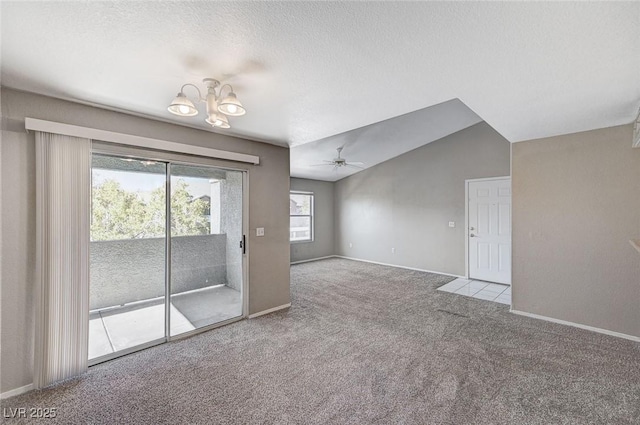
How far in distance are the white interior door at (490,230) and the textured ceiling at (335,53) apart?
2740mm

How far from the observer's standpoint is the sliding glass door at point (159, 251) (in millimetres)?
2693

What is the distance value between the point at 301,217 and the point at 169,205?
16.1ft

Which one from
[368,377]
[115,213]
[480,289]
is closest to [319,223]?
[480,289]

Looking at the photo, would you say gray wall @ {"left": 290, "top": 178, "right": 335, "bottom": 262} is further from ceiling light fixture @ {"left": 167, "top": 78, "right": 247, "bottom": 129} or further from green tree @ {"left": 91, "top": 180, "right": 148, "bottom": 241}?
ceiling light fixture @ {"left": 167, "top": 78, "right": 247, "bottom": 129}

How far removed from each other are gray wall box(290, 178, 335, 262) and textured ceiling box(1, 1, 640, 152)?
5.18 m

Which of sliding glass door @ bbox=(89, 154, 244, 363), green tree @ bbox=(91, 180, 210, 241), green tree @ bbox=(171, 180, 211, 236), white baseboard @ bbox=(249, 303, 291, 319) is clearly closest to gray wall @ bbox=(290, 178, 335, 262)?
white baseboard @ bbox=(249, 303, 291, 319)

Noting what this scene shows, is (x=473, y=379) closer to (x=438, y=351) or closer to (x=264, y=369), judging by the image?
(x=438, y=351)

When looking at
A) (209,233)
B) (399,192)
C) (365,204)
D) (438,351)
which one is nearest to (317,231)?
(365,204)

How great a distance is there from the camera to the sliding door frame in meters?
2.61

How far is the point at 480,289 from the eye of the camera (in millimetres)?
4895

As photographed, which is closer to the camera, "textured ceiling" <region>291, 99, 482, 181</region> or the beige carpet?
the beige carpet

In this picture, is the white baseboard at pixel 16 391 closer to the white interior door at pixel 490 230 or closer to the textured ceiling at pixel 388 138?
the textured ceiling at pixel 388 138

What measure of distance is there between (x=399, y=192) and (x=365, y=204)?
1119 mm

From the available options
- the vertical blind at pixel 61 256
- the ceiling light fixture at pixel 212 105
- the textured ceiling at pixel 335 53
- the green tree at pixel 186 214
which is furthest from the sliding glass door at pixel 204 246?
the ceiling light fixture at pixel 212 105
